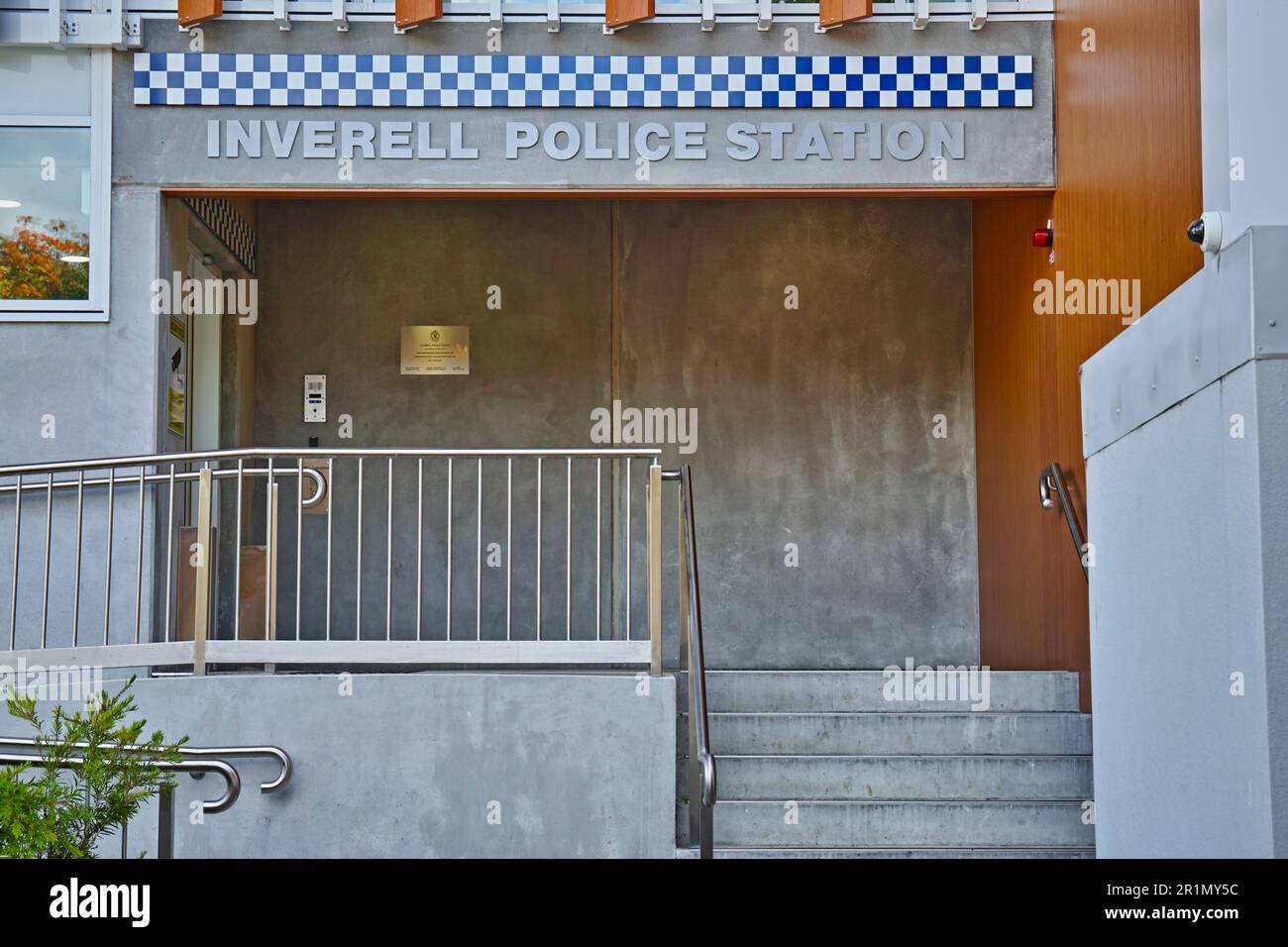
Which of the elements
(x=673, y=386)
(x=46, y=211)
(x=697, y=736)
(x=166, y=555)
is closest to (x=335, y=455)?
(x=166, y=555)

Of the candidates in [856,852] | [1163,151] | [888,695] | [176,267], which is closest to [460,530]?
[176,267]

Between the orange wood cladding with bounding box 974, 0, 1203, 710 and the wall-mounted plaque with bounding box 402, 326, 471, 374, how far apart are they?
8.58 feet

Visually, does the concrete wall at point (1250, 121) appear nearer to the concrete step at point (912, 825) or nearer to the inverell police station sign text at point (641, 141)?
the concrete step at point (912, 825)

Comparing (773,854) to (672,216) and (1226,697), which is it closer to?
(1226,697)

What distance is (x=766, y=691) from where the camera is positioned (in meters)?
6.14

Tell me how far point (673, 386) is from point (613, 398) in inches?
12.2

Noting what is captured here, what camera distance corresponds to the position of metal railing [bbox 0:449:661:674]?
5520 mm

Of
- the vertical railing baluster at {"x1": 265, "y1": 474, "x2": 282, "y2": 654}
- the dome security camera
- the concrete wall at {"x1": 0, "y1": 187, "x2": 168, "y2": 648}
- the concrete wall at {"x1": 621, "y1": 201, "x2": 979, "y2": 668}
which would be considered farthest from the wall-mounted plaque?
the dome security camera

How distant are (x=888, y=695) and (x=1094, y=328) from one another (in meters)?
1.67

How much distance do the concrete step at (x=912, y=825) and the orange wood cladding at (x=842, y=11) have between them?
314 centimetres

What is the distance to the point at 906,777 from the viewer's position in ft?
18.3

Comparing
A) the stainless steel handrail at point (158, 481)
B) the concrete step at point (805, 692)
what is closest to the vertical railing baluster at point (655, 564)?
the concrete step at point (805, 692)

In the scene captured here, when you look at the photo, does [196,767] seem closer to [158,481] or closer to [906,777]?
[158,481]

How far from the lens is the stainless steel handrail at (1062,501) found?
5844 millimetres
